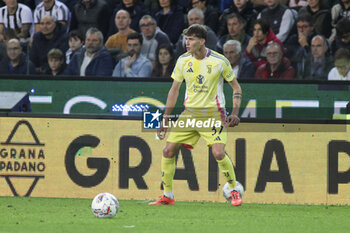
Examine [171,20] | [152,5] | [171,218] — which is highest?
[152,5]

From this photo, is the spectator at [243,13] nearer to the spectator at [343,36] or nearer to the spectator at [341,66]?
the spectator at [343,36]

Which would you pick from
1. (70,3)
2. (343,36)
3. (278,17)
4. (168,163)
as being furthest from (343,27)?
(70,3)

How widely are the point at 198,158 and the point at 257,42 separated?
2.92 meters

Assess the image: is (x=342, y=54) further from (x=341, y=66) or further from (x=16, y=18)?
(x=16, y=18)

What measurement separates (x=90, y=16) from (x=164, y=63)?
Result: 2.17m

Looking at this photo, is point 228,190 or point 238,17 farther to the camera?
point 238,17

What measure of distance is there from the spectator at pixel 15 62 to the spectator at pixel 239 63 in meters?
3.57

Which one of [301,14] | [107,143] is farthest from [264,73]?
[107,143]

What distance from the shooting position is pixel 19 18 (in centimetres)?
1363

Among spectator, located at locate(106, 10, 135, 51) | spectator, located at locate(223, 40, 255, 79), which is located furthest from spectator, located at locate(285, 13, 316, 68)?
spectator, located at locate(106, 10, 135, 51)

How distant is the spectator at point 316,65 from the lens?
1117cm

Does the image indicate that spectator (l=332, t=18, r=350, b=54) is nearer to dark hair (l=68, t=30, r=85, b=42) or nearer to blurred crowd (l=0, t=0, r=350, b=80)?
blurred crowd (l=0, t=0, r=350, b=80)

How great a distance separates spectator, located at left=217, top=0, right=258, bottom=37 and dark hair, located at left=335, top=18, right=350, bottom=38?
1.47m

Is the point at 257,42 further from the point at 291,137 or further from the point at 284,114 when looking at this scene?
the point at 291,137
